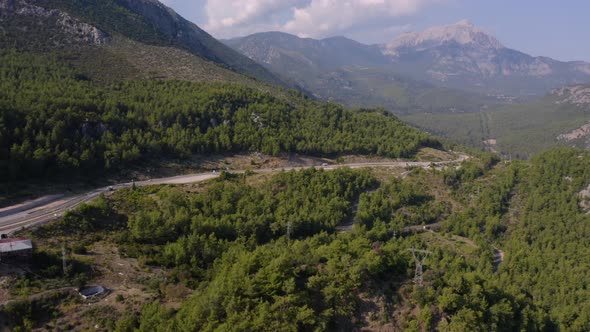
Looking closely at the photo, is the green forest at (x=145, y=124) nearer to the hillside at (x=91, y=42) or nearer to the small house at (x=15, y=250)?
the hillside at (x=91, y=42)

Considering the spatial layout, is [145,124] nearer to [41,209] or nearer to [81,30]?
[41,209]

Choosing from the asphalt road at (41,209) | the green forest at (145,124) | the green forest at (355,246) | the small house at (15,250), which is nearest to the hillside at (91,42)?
the green forest at (145,124)

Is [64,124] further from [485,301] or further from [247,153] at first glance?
[485,301]

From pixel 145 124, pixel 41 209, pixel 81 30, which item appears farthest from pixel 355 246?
pixel 81 30

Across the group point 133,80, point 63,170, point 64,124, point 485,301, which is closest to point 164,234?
point 63,170

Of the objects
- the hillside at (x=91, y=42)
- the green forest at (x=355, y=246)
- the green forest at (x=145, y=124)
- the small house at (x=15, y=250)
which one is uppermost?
the hillside at (x=91, y=42)
